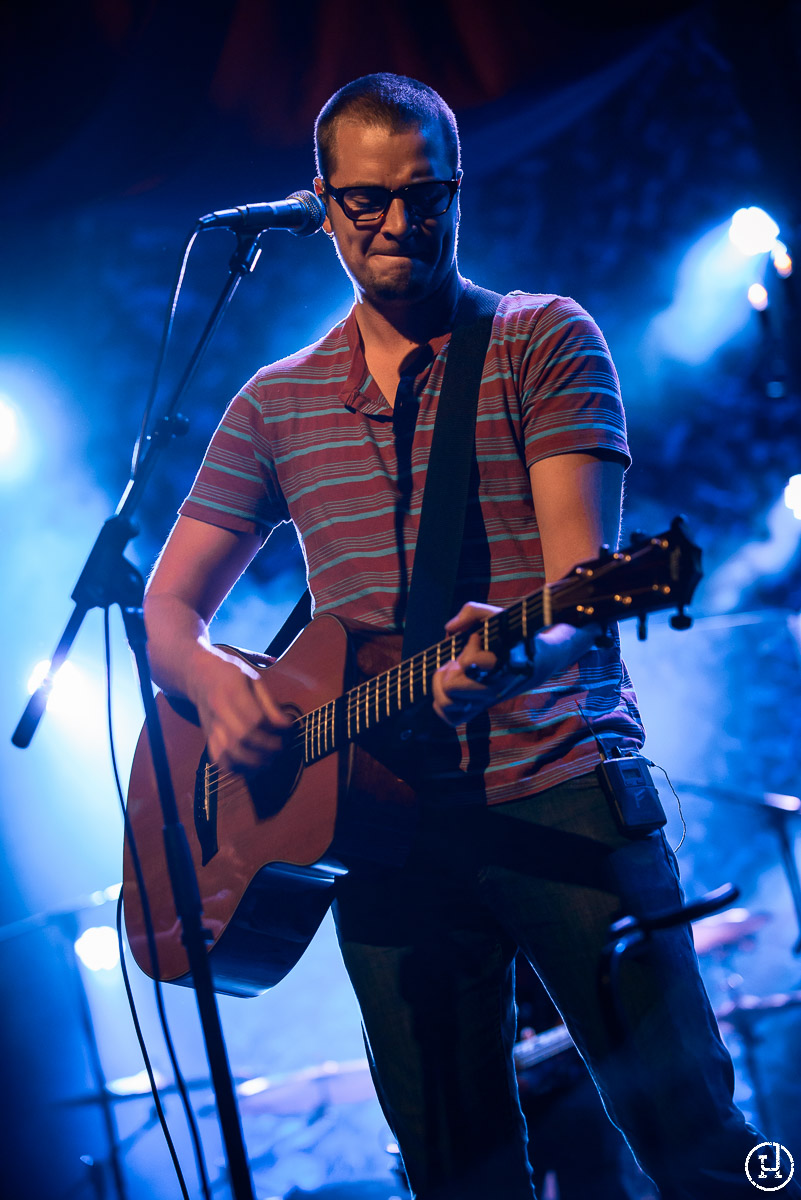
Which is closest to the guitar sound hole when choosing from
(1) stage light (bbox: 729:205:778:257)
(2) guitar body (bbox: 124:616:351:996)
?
(2) guitar body (bbox: 124:616:351:996)

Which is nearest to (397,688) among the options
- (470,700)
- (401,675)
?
(401,675)

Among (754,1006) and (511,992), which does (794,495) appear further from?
(511,992)

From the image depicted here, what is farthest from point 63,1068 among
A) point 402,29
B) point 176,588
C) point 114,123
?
point 402,29

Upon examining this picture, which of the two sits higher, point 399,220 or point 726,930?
point 399,220

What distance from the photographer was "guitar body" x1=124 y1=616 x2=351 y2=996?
6.18 ft

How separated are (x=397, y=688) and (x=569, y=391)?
675 mm

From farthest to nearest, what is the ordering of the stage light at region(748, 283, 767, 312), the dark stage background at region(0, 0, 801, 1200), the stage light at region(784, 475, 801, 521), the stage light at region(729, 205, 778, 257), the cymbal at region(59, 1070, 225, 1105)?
the stage light at region(784, 475, 801, 521) → the stage light at region(748, 283, 767, 312) → the stage light at region(729, 205, 778, 257) → the cymbal at region(59, 1070, 225, 1105) → the dark stage background at region(0, 0, 801, 1200)

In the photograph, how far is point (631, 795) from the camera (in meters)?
1.64

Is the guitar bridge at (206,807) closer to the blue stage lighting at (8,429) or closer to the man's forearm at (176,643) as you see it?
the man's forearm at (176,643)

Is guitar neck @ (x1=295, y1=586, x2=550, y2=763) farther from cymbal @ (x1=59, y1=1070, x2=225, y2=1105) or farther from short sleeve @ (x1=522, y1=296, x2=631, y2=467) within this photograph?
cymbal @ (x1=59, y1=1070, x2=225, y2=1105)

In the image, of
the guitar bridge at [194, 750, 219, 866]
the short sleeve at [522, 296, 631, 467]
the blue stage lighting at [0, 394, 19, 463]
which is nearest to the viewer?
the short sleeve at [522, 296, 631, 467]

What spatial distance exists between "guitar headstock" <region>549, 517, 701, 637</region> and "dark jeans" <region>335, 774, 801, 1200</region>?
1.33 ft

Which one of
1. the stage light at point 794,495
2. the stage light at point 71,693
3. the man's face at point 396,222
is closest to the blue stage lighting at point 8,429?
the stage light at point 71,693

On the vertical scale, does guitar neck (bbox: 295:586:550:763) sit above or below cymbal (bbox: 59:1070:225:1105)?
above
